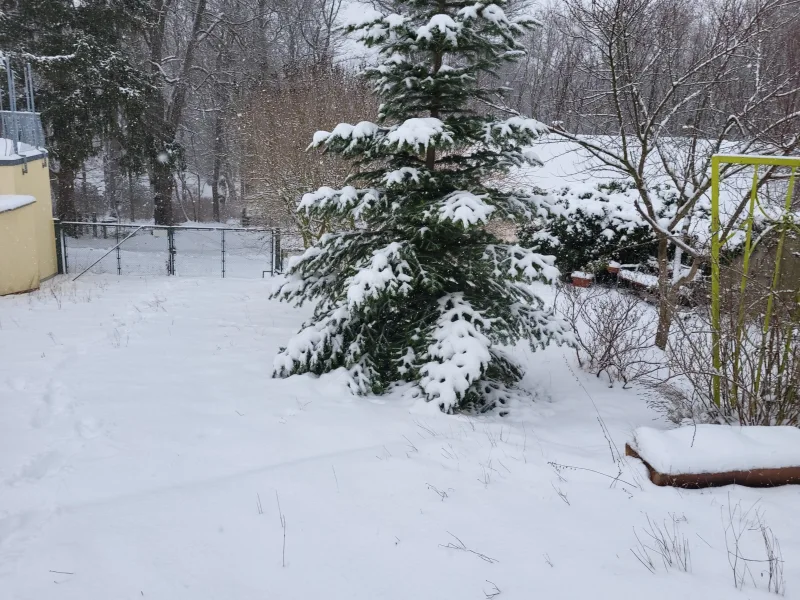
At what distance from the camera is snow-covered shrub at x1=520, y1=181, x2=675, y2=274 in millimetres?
12734

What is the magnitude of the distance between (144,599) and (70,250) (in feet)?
51.3

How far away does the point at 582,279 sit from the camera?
12.5 metres

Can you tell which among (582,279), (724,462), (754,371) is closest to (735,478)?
(724,462)

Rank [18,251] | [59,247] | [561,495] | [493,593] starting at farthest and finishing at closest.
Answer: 1. [59,247]
2. [18,251]
3. [561,495]
4. [493,593]

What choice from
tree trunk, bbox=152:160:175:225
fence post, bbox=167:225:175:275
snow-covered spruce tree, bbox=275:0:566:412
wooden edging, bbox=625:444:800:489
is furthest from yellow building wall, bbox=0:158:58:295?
wooden edging, bbox=625:444:800:489

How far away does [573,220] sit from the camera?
13.2 meters

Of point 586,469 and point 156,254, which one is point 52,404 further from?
point 156,254

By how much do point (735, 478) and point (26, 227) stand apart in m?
13.0

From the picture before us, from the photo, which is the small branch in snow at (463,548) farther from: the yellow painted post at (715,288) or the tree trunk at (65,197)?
the tree trunk at (65,197)

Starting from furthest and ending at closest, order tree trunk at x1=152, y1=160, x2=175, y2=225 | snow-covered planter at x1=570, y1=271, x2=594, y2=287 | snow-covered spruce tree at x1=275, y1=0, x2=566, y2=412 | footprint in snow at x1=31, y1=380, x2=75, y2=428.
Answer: tree trunk at x1=152, y1=160, x2=175, y2=225, snow-covered planter at x1=570, y1=271, x2=594, y2=287, snow-covered spruce tree at x1=275, y1=0, x2=566, y2=412, footprint in snow at x1=31, y1=380, x2=75, y2=428

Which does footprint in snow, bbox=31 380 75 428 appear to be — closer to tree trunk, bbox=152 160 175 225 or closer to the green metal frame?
the green metal frame

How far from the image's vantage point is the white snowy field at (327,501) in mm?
2834

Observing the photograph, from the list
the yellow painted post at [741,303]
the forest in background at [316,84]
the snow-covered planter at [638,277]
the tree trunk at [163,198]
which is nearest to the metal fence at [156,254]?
the tree trunk at [163,198]

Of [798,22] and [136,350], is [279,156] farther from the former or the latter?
[798,22]
